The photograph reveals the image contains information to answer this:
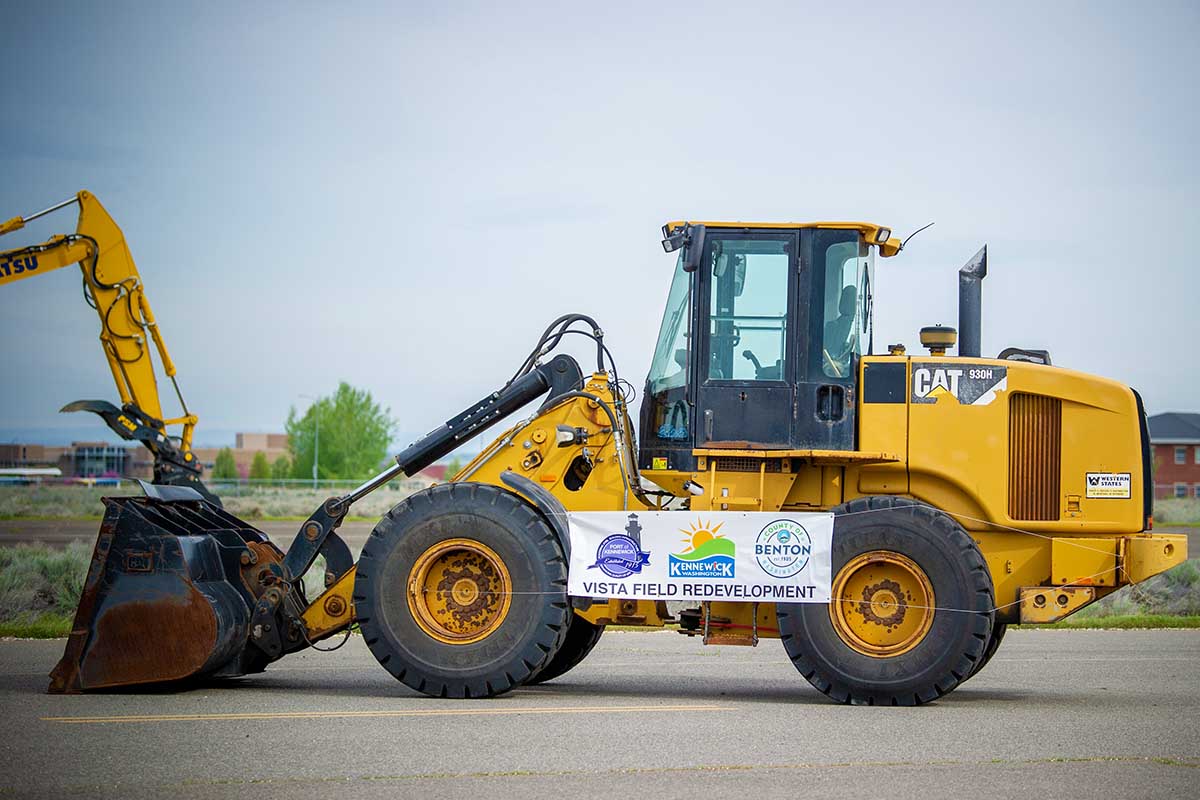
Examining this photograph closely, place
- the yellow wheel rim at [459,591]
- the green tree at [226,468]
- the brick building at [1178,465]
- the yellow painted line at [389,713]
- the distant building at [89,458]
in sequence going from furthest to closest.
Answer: the distant building at [89,458] → the green tree at [226,468] → the brick building at [1178,465] → the yellow wheel rim at [459,591] → the yellow painted line at [389,713]

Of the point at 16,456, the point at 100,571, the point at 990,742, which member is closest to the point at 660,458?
the point at 990,742

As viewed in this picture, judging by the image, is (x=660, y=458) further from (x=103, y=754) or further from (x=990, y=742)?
(x=103, y=754)

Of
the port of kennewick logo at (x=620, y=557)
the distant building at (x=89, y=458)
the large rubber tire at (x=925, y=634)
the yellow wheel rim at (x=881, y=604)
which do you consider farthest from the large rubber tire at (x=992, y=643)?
the distant building at (x=89, y=458)

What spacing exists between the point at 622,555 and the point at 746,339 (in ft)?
6.67

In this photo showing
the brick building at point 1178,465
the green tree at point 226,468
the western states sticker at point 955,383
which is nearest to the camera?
the western states sticker at point 955,383

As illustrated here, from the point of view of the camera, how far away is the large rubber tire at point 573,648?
42.7 ft

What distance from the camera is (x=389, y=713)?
1059 centimetres

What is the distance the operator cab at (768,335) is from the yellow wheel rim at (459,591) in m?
1.71

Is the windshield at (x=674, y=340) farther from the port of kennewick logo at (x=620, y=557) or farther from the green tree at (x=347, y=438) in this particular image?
the green tree at (x=347, y=438)

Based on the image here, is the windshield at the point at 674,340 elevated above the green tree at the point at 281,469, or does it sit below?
below

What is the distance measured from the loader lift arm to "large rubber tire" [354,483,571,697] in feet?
21.1

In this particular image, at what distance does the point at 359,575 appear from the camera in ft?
38.6

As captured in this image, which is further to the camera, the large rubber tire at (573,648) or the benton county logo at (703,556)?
the large rubber tire at (573,648)

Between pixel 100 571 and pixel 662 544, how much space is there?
4.44 m
